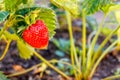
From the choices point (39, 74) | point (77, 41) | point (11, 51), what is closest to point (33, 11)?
point (39, 74)

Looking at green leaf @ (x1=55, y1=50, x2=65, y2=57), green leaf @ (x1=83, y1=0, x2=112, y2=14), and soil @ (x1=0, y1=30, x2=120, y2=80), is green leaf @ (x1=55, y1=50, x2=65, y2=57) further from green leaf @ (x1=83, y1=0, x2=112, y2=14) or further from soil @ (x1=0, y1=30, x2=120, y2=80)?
green leaf @ (x1=83, y1=0, x2=112, y2=14)

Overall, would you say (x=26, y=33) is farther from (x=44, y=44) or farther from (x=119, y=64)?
(x=119, y=64)

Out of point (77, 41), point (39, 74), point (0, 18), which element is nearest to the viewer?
point (0, 18)

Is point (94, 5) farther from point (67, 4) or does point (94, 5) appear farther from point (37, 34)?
point (37, 34)

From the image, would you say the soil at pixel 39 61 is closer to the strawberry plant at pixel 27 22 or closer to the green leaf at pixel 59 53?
the green leaf at pixel 59 53

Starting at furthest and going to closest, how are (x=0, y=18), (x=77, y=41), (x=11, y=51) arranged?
(x=77, y=41) → (x=11, y=51) → (x=0, y=18)
